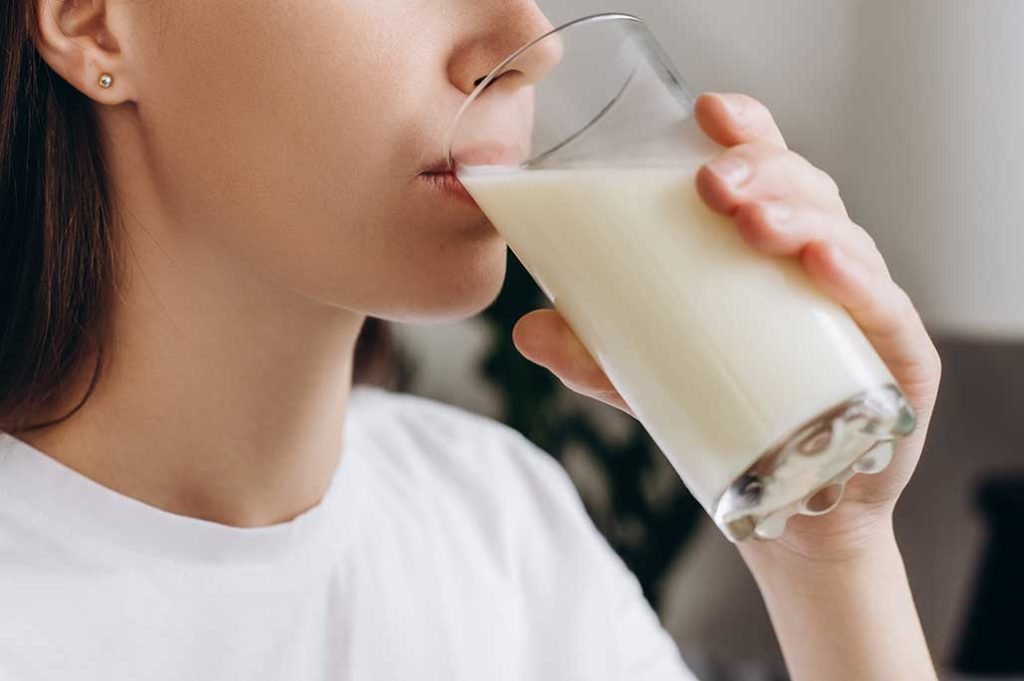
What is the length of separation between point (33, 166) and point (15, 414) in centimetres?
21

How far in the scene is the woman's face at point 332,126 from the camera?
0.85 m

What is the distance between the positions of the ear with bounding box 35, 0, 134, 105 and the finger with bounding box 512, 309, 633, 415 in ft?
1.26

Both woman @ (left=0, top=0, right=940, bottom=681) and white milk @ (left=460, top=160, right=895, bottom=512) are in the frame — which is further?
woman @ (left=0, top=0, right=940, bottom=681)

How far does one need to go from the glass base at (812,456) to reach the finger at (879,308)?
7cm

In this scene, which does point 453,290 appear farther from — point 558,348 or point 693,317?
point 693,317

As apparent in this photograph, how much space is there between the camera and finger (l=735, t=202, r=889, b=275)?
69cm

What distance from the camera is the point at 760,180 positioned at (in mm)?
719

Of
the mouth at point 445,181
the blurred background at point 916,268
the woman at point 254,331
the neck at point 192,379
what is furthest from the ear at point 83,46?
the blurred background at point 916,268

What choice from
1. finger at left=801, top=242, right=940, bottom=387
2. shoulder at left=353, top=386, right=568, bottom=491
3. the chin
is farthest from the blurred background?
finger at left=801, top=242, right=940, bottom=387

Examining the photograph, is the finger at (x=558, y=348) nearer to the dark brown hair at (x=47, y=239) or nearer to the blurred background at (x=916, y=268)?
the dark brown hair at (x=47, y=239)

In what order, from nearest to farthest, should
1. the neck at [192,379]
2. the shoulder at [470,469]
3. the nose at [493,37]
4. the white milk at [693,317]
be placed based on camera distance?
the white milk at [693,317], the nose at [493,37], the neck at [192,379], the shoulder at [470,469]

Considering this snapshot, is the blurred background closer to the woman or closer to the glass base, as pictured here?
the woman

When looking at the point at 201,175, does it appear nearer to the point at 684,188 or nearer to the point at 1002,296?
the point at 684,188

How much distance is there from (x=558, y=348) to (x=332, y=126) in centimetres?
24
